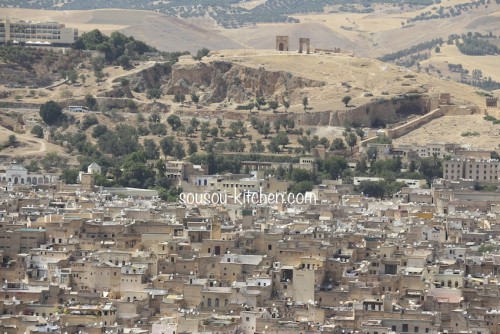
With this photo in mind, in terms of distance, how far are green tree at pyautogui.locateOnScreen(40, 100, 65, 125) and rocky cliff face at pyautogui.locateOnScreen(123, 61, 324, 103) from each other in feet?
31.1

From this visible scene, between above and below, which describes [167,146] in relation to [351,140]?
below

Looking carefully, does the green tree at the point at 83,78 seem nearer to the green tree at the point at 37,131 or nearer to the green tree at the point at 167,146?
the green tree at the point at 37,131

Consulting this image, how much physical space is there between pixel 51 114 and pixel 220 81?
42.9ft

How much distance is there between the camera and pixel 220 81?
362 feet

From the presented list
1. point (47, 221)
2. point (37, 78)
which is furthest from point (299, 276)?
point (37, 78)

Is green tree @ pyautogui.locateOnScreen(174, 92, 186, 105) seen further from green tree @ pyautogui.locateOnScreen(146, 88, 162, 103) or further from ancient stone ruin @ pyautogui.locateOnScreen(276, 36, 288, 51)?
ancient stone ruin @ pyautogui.locateOnScreen(276, 36, 288, 51)

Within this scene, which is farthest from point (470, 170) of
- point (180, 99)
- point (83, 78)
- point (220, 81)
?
point (83, 78)

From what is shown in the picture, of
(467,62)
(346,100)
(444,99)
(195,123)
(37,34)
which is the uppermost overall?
(37,34)

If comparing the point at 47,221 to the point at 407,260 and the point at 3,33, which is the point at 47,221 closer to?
the point at 407,260

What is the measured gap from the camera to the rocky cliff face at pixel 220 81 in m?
109

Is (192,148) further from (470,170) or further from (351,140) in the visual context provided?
(470,170)

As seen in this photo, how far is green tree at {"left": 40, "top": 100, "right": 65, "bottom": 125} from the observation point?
327 feet

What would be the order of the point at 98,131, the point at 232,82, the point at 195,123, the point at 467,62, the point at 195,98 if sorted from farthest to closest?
the point at 467,62 → the point at 232,82 → the point at 195,98 → the point at 195,123 → the point at 98,131

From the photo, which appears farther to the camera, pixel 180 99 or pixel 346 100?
pixel 180 99
